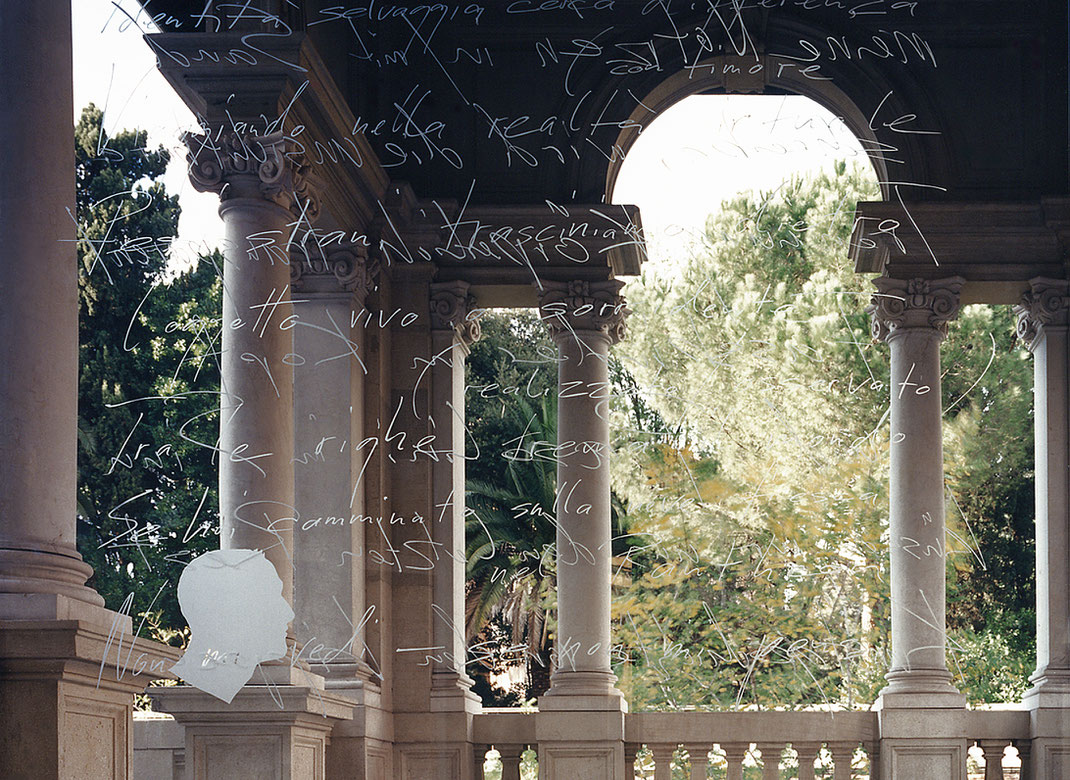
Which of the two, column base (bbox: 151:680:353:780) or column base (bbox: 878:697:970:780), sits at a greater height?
column base (bbox: 151:680:353:780)

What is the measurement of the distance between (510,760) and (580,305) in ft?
39.3

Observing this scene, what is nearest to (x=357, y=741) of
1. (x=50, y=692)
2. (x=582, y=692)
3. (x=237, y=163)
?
(x=582, y=692)

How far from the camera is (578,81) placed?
41.4 meters

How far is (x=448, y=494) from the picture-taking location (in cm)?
4003

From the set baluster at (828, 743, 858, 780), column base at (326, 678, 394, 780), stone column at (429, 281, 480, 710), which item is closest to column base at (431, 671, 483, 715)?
stone column at (429, 281, 480, 710)

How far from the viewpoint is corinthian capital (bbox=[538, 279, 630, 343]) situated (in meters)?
40.3

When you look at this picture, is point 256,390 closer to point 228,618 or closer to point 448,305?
point 228,618

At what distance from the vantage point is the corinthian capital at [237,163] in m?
31.0

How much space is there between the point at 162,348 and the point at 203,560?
44000 millimetres

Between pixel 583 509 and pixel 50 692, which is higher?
pixel 583 509

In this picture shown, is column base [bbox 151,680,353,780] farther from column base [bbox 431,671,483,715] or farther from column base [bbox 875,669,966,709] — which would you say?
column base [bbox 875,669,966,709]

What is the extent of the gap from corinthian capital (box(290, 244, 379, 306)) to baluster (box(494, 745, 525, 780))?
12.3m

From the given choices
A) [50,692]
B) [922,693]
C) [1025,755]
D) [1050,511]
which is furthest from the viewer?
[1050,511]

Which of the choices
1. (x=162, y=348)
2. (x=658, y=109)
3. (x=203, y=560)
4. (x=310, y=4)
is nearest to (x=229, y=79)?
(x=310, y=4)
